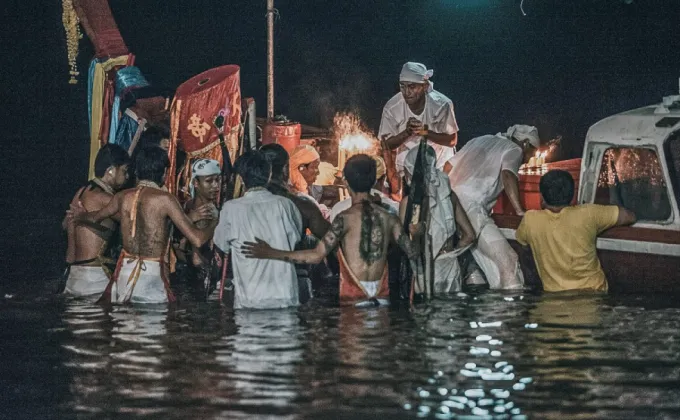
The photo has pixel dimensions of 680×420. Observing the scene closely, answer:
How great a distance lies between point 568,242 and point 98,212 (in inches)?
165

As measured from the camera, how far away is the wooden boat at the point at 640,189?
12.7 m

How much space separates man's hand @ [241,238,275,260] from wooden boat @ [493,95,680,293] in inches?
121

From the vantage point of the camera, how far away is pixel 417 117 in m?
Result: 15.4

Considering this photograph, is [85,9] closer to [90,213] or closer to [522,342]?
[90,213]

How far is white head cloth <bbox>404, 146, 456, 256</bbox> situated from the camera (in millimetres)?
13289

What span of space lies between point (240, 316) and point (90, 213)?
190cm

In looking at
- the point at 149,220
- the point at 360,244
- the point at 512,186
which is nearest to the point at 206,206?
the point at 149,220

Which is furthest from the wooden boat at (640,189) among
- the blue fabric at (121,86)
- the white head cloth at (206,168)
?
the blue fabric at (121,86)

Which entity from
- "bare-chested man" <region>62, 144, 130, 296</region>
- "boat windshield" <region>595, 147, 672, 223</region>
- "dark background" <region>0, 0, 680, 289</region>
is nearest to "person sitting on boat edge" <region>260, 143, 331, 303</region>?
"bare-chested man" <region>62, 144, 130, 296</region>

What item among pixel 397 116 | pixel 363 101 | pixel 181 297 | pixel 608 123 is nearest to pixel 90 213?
pixel 181 297

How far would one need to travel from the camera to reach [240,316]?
12.4 metres

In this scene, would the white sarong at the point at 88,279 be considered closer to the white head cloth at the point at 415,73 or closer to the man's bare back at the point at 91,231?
the man's bare back at the point at 91,231

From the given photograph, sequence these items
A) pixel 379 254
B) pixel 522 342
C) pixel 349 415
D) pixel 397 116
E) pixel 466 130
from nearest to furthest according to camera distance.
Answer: pixel 349 415
pixel 522 342
pixel 379 254
pixel 397 116
pixel 466 130

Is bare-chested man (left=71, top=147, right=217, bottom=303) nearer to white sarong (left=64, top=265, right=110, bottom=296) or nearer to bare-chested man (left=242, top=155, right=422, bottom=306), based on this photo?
white sarong (left=64, top=265, right=110, bottom=296)
